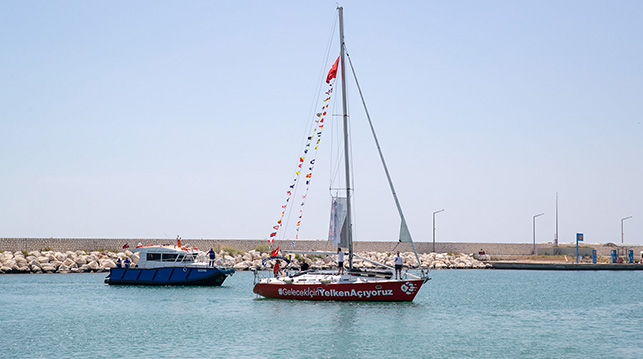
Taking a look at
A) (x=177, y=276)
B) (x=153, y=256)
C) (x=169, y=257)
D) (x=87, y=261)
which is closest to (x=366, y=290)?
(x=177, y=276)

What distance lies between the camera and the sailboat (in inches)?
1369

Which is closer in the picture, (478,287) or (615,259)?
(478,287)

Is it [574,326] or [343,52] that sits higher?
[343,52]

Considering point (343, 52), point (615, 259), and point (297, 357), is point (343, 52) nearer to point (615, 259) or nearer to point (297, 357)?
point (297, 357)

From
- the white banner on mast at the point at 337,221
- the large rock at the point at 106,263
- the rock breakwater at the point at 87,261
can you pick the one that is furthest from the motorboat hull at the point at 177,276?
the large rock at the point at 106,263

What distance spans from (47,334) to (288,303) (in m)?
12.5

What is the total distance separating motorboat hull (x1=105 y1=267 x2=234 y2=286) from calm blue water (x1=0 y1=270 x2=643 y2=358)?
2986 mm

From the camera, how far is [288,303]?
120 ft

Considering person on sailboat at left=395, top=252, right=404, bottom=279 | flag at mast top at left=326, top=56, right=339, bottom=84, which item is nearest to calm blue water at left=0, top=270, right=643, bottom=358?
person on sailboat at left=395, top=252, right=404, bottom=279

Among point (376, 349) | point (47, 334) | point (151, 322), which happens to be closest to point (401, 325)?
point (376, 349)

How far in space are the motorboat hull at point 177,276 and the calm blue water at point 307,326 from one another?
9.80ft

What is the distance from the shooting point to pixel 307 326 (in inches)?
1144

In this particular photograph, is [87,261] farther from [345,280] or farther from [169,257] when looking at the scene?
[345,280]

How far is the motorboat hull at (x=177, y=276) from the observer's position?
49531 mm
